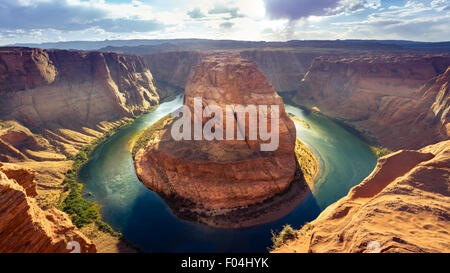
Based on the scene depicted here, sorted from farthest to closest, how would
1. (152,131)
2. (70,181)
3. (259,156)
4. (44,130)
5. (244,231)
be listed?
(152,131)
(44,130)
(70,181)
(259,156)
(244,231)

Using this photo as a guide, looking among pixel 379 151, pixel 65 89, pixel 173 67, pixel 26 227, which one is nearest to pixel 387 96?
pixel 379 151

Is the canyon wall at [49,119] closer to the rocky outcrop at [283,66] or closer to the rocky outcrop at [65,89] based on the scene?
the rocky outcrop at [65,89]

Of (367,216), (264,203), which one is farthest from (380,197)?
(264,203)

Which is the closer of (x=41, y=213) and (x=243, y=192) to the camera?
(x=41, y=213)

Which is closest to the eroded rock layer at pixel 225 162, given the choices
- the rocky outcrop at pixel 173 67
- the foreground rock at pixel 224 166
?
the foreground rock at pixel 224 166

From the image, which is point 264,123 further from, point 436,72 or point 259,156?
point 436,72

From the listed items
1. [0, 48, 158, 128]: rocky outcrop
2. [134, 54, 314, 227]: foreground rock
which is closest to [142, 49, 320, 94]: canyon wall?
[0, 48, 158, 128]: rocky outcrop

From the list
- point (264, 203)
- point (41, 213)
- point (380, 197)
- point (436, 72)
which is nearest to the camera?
point (41, 213)
